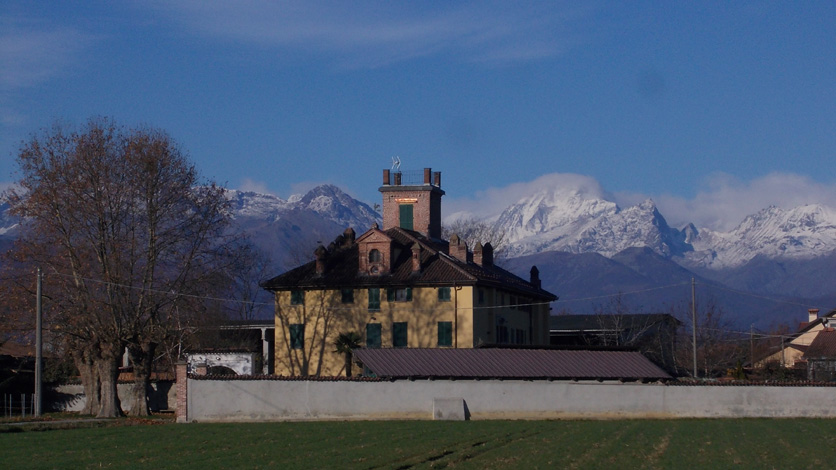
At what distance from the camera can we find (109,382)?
51875 mm

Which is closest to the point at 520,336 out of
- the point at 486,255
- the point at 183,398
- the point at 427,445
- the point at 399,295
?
the point at 486,255

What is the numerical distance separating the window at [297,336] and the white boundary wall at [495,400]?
21.1 m

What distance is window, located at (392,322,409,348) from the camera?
6500 centimetres

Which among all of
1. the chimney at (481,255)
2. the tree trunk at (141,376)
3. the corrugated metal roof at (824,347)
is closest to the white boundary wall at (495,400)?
the tree trunk at (141,376)

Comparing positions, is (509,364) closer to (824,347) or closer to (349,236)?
(349,236)

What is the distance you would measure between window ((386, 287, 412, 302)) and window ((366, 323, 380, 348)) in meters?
1.76

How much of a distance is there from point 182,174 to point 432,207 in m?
27.3

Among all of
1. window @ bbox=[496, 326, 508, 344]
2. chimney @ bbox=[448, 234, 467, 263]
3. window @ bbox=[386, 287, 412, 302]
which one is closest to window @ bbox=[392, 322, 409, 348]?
window @ bbox=[386, 287, 412, 302]

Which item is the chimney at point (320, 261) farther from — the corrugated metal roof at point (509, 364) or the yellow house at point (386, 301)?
the corrugated metal roof at point (509, 364)

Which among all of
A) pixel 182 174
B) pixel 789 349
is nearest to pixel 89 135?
pixel 182 174

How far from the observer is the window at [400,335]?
213 ft

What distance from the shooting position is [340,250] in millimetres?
A: 71000

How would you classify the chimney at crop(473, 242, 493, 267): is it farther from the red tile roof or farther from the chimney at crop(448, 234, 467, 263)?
the chimney at crop(448, 234, 467, 263)

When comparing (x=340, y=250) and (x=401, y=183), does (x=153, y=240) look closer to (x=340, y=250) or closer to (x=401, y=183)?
(x=340, y=250)
